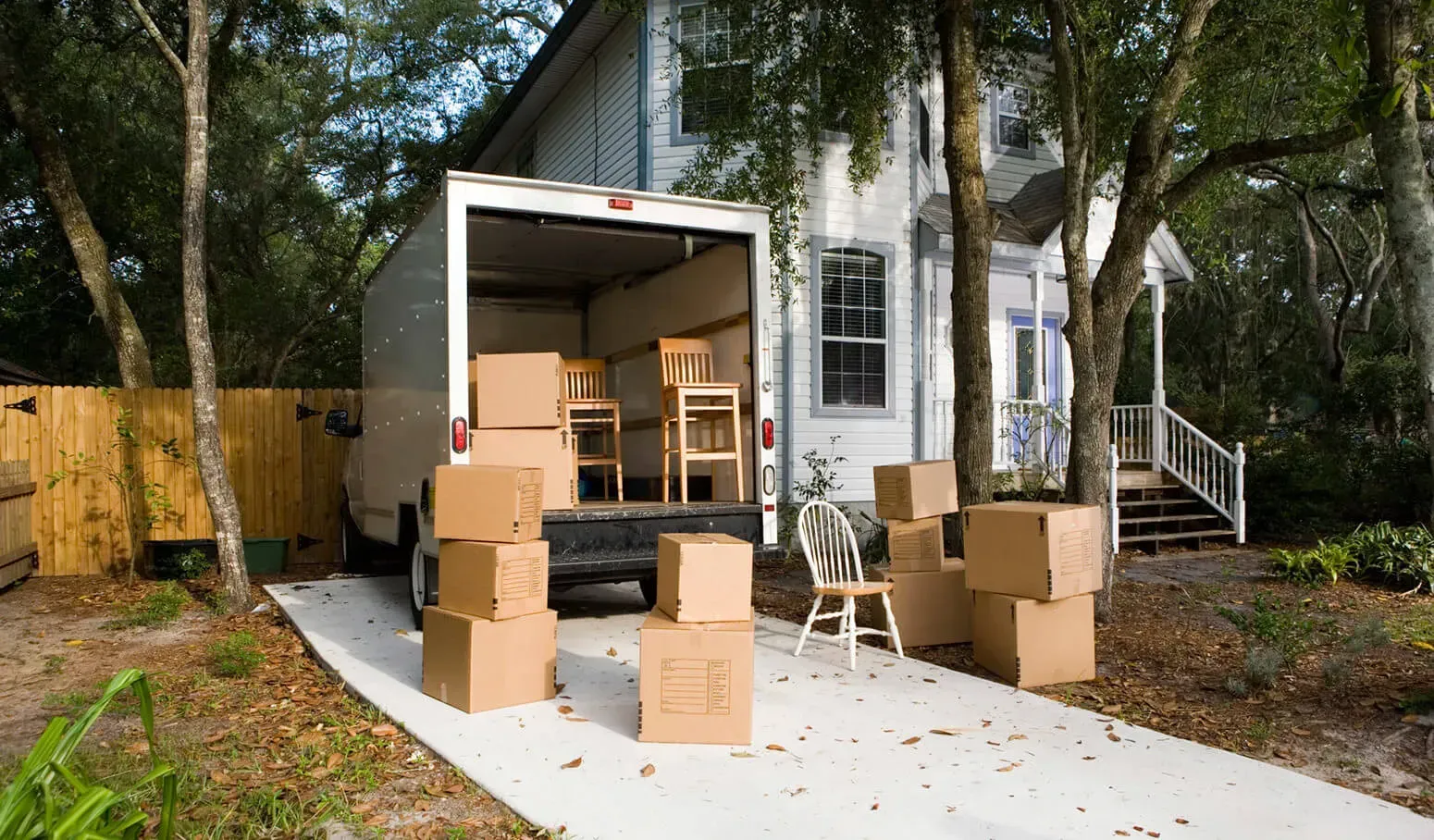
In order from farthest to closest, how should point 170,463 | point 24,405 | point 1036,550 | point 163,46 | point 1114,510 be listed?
point 1114,510, point 170,463, point 24,405, point 163,46, point 1036,550

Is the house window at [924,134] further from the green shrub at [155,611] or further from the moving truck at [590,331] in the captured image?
Result: the green shrub at [155,611]

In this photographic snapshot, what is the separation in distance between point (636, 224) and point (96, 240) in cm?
764

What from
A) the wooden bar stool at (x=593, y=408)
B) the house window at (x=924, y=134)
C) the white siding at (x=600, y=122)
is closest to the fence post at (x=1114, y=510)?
the house window at (x=924, y=134)

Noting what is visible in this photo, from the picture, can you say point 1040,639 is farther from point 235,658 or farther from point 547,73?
point 547,73

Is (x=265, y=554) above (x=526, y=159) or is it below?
below

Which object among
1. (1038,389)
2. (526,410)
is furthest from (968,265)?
(1038,389)

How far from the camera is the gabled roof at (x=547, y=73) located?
1106 centimetres

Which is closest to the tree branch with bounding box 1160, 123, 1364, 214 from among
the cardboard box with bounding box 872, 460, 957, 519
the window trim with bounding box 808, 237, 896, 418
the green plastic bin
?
the cardboard box with bounding box 872, 460, 957, 519

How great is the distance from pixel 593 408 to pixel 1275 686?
4620mm

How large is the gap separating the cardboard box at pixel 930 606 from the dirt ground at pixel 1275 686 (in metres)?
0.09

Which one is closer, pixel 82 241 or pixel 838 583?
pixel 838 583

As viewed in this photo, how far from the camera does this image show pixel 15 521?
7.98 metres

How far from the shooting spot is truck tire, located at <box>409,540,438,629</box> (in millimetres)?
5574

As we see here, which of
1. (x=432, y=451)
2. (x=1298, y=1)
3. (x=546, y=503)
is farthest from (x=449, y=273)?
(x=1298, y=1)
